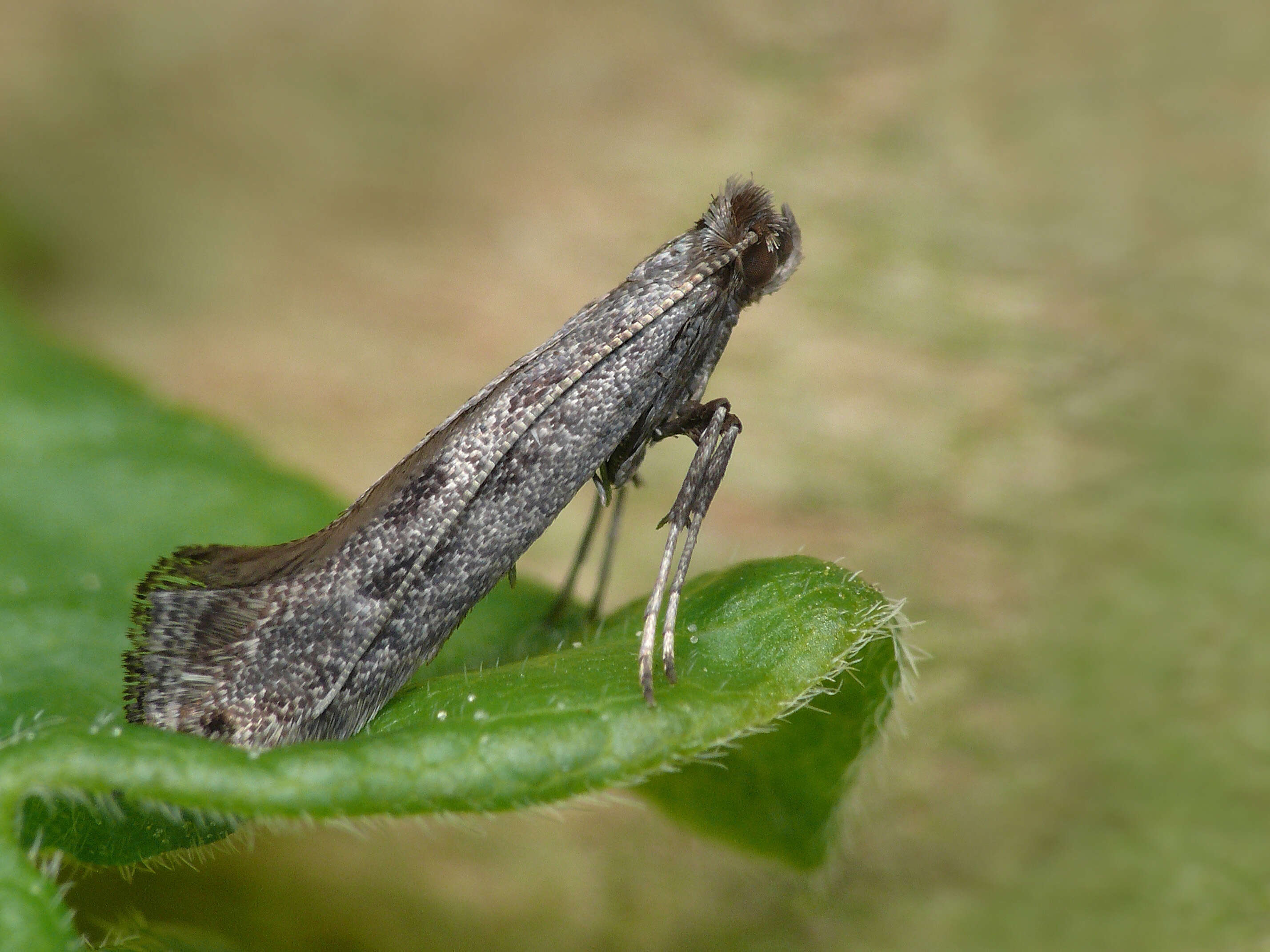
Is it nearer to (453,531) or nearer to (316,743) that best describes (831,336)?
(453,531)

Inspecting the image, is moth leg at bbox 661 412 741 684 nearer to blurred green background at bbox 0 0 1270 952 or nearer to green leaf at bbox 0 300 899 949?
green leaf at bbox 0 300 899 949

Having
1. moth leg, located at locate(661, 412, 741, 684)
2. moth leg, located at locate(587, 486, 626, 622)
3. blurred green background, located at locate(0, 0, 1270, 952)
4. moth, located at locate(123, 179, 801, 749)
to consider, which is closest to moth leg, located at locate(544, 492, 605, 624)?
moth leg, located at locate(587, 486, 626, 622)

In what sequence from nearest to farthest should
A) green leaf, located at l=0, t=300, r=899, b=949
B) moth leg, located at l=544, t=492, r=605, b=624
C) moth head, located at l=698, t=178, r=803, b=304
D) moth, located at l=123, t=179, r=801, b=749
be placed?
1. green leaf, located at l=0, t=300, r=899, b=949
2. moth, located at l=123, t=179, r=801, b=749
3. moth head, located at l=698, t=178, r=803, b=304
4. moth leg, located at l=544, t=492, r=605, b=624

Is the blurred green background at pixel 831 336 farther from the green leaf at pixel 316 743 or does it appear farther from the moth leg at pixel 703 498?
the moth leg at pixel 703 498

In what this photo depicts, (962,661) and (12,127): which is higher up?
(12,127)

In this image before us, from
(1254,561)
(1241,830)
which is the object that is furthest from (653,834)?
(1254,561)

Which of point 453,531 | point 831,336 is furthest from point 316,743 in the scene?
point 831,336

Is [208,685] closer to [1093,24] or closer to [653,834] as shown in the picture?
[653,834]
